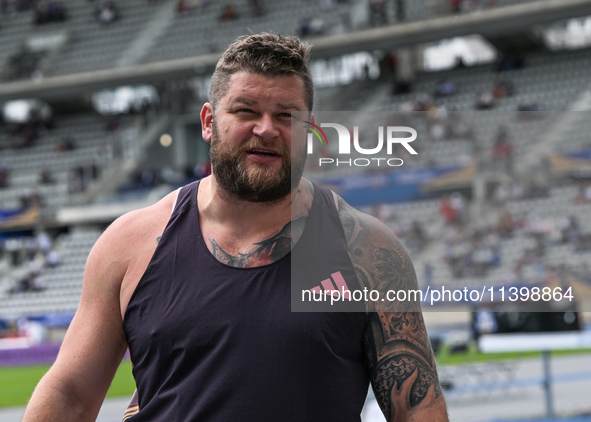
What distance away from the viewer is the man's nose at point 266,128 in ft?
5.83

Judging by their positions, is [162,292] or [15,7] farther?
[15,7]

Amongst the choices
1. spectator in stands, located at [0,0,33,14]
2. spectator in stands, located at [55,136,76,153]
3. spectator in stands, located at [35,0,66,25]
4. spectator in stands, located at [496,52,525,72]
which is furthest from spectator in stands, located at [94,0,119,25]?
spectator in stands, located at [496,52,525,72]

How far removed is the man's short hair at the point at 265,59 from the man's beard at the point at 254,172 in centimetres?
13

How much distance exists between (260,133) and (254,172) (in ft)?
0.30

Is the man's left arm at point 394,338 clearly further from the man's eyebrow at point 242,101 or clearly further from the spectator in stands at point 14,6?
the spectator in stands at point 14,6

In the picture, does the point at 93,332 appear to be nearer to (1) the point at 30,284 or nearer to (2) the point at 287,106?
(2) the point at 287,106

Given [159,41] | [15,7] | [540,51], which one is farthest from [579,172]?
[15,7]

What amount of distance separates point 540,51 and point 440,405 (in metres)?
20.6

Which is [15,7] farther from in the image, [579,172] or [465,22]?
[579,172]

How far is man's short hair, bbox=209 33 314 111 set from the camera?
1.79 m

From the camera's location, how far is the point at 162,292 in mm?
1852

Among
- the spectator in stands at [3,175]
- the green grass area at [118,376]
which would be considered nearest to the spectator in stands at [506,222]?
the green grass area at [118,376]

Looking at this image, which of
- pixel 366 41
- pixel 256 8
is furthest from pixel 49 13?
pixel 366 41

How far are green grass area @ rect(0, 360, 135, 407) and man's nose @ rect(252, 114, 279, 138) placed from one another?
10265mm
